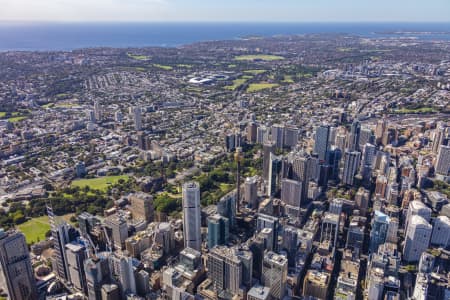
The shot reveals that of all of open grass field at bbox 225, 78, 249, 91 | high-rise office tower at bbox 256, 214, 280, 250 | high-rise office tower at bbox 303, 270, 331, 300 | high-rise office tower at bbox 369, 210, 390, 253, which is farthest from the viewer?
open grass field at bbox 225, 78, 249, 91

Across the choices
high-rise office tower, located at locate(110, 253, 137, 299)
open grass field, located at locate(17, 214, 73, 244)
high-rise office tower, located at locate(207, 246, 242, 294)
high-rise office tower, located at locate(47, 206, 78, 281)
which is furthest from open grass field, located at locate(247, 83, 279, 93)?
high-rise office tower, located at locate(110, 253, 137, 299)

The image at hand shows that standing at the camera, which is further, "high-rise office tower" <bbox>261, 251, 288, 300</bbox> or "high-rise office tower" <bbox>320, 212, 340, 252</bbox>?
"high-rise office tower" <bbox>320, 212, 340, 252</bbox>

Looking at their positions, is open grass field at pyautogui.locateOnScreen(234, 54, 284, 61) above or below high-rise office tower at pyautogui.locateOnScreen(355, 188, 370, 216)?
above

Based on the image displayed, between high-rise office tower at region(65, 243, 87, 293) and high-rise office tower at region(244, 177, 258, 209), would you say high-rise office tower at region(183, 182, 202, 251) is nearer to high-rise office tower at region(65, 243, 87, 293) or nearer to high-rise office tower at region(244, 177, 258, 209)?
high-rise office tower at region(65, 243, 87, 293)

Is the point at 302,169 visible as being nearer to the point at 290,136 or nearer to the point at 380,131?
the point at 290,136

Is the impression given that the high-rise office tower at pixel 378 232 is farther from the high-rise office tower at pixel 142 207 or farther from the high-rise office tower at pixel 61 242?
the high-rise office tower at pixel 61 242

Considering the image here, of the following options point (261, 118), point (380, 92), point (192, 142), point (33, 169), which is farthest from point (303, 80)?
point (33, 169)
